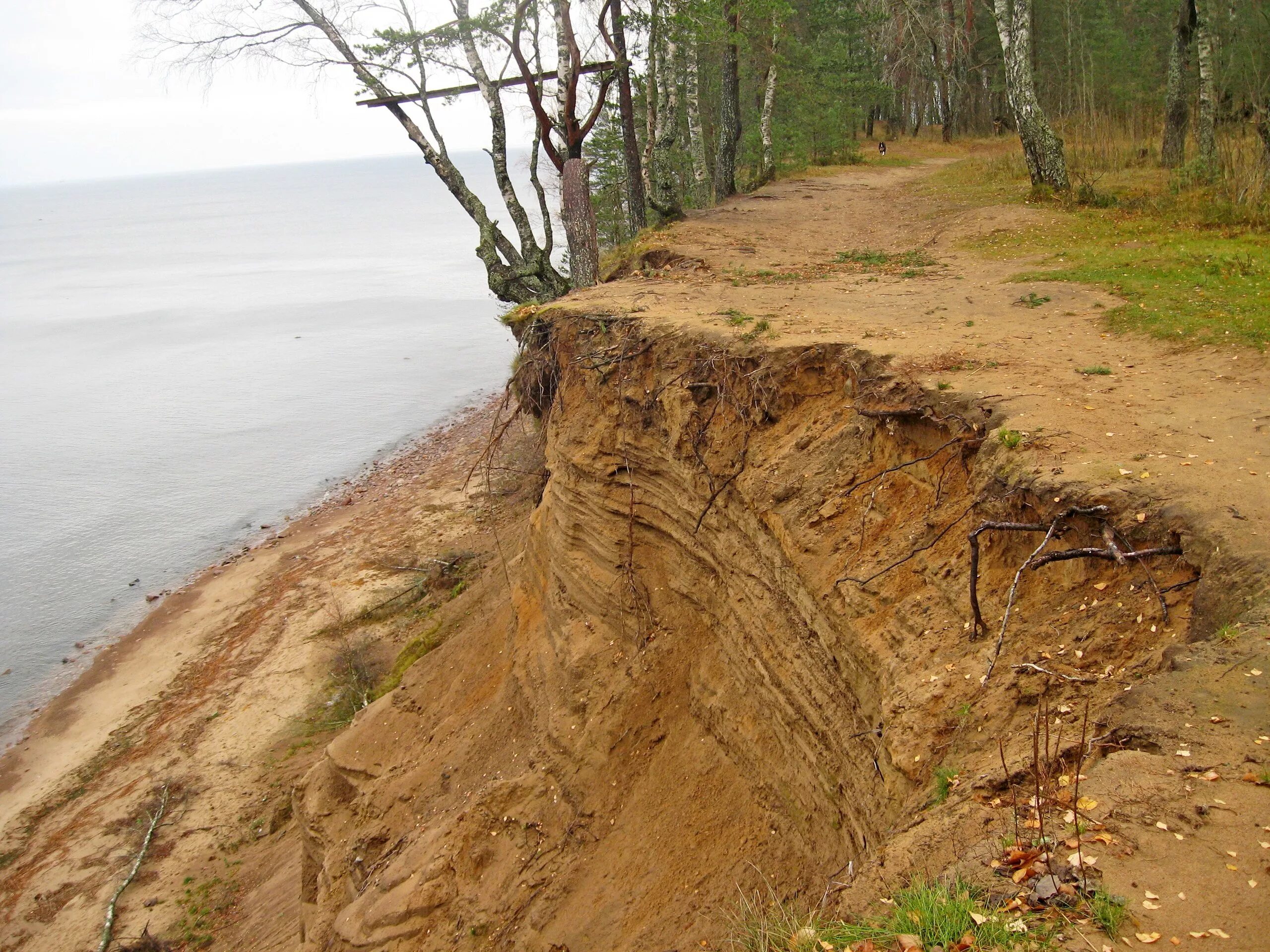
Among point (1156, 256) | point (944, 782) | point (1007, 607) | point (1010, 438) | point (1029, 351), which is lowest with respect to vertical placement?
point (944, 782)

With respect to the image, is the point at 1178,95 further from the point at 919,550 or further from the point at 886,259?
the point at 919,550

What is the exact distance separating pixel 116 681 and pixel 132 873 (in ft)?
21.9

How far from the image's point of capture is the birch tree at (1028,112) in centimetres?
1675

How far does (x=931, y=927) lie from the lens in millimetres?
2912

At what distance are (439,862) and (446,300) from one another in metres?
47.4

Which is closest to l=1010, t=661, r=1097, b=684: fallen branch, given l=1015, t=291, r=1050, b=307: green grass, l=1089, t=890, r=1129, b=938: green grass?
l=1089, t=890, r=1129, b=938: green grass

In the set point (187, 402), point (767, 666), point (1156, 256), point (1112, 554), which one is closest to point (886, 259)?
point (1156, 256)

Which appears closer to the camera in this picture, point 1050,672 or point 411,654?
point 1050,672

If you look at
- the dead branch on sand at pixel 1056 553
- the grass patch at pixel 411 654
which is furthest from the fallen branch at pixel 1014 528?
the grass patch at pixel 411 654

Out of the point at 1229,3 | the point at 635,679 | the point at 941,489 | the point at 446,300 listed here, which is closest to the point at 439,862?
the point at 635,679

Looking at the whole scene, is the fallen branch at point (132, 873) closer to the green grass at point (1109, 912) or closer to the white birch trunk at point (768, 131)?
the green grass at point (1109, 912)

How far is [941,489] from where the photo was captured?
5.82 m

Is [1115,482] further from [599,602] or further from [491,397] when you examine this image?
[491,397]

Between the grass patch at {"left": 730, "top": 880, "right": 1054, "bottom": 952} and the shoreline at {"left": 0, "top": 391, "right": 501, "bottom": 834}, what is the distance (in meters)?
15.8
